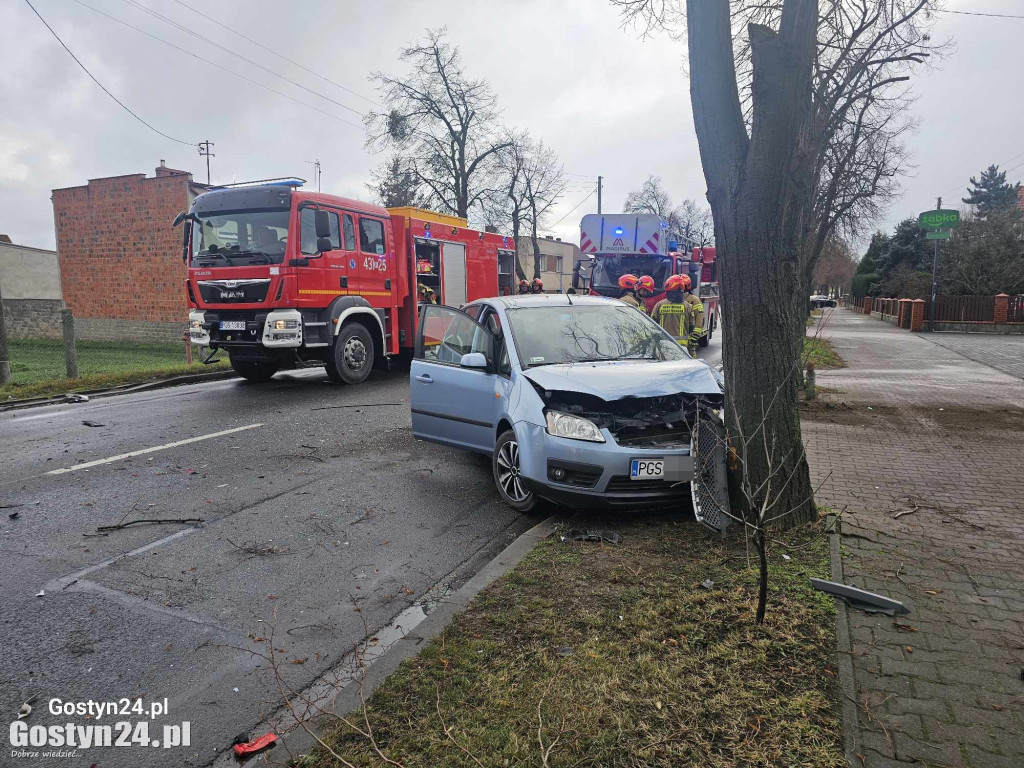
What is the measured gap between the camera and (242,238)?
35.4 ft

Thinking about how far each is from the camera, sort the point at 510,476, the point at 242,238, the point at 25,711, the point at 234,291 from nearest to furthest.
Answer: the point at 25,711 < the point at 510,476 < the point at 234,291 < the point at 242,238

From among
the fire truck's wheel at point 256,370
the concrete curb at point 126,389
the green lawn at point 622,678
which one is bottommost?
the green lawn at point 622,678

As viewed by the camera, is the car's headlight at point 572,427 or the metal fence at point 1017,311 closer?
the car's headlight at point 572,427

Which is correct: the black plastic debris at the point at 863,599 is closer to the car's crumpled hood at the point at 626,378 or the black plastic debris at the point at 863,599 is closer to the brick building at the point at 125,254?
the car's crumpled hood at the point at 626,378

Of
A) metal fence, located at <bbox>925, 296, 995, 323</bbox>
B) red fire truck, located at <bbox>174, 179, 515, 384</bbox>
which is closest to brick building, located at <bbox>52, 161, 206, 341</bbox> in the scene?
red fire truck, located at <bbox>174, 179, 515, 384</bbox>

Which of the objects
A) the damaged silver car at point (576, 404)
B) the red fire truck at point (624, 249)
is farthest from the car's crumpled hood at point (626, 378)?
the red fire truck at point (624, 249)

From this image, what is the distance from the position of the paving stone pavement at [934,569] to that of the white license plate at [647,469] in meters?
1.21

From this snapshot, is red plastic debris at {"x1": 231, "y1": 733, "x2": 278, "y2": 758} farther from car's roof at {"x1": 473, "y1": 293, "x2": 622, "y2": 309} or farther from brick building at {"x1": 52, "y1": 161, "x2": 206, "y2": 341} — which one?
brick building at {"x1": 52, "y1": 161, "x2": 206, "y2": 341}

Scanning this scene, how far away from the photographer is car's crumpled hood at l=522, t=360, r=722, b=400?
4.88m

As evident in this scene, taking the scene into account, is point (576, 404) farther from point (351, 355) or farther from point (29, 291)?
point (29, 291)

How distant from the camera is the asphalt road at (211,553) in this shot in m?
3.05

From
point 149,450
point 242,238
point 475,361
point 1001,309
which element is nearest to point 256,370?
point 242,238

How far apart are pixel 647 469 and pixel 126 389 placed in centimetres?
1013

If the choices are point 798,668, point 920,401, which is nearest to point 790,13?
point 798,668
